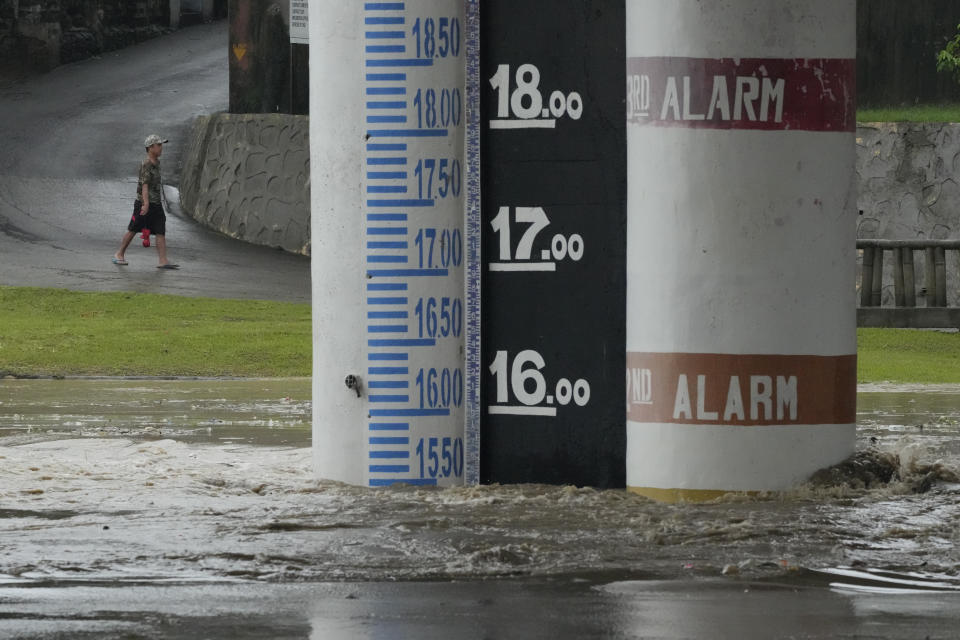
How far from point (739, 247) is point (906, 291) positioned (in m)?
12.6

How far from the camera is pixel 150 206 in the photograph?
860 inches

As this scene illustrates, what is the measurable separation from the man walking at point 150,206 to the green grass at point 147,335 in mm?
2599

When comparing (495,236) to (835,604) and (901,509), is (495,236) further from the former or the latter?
(835,604)

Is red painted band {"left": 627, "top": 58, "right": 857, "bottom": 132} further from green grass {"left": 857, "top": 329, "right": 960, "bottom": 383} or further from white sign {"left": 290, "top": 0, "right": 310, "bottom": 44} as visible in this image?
white sign {"left": 290, "top": 0, "right": 310, "bottom": 44}

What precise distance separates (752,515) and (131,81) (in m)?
28.8

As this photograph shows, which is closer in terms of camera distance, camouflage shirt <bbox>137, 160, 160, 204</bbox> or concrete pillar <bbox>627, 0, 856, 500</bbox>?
concrete pillar <bbox>627, 0, 856, 500</bbox>

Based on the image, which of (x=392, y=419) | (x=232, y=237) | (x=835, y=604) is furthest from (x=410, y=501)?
(x=232, y=237)

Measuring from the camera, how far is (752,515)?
6.98 m

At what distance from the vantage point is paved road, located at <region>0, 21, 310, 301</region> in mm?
21422

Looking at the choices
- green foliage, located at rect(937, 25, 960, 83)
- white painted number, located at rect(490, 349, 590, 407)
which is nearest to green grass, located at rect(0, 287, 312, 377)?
white painted number, located at rect(490, 349, 590, 407)

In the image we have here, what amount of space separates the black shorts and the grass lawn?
2.53 meters

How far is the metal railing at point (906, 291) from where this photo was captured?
63.6 ft

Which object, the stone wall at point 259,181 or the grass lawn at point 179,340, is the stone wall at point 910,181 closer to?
the grass lawn at point 179,340

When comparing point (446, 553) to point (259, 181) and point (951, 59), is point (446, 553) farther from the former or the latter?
point (259, 181)
